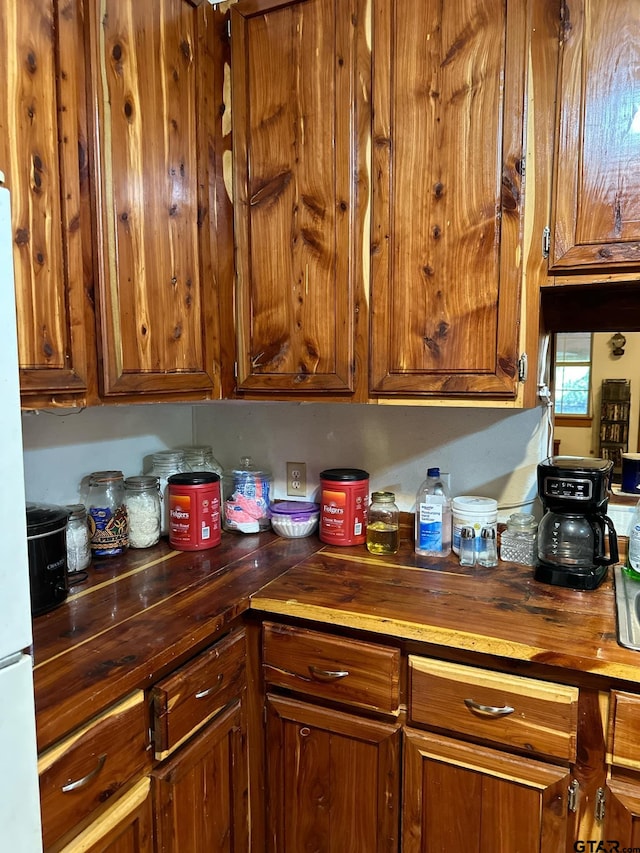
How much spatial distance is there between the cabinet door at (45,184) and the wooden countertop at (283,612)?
0.48 m

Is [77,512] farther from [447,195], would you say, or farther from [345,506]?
[447,195]

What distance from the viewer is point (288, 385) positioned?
4.98 feet

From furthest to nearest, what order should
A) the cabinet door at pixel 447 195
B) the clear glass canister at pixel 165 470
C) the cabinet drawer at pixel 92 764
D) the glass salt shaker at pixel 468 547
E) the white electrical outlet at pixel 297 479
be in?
the white electrical outlet at pixel 297 479, the clear glass canister at pixel 165 470, the glass salt shaker at pixel 468 547, the cabinet door at pixel 447 195, the cabinet drawer at pixel 92 764

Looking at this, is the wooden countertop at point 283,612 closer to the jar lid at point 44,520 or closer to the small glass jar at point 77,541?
the small glass jar at point 77,541

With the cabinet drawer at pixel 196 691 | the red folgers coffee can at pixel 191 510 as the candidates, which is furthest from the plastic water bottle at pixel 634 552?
the red folgers coffee can at pixel 191 510

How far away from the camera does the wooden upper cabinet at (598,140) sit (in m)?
1.18

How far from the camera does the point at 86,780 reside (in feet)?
3.02

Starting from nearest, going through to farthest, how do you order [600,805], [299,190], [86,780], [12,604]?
[12,604], [86,780], [600,805], [299,190]

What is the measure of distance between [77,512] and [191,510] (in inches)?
12.0

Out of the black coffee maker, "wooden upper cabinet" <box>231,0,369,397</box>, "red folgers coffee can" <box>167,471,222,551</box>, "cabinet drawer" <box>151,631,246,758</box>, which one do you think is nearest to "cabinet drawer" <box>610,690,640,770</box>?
the black coffee maker

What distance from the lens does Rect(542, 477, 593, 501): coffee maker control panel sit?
132 centimetres

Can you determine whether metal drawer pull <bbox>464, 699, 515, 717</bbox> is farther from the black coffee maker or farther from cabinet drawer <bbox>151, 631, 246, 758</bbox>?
cabinet drawer <bbox>151, 631, 246, 758</bbox>

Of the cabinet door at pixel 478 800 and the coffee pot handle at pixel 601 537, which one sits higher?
the coffee pot handle at pixel 601 537

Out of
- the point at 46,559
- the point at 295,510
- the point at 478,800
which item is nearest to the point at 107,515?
the point at 46,559
